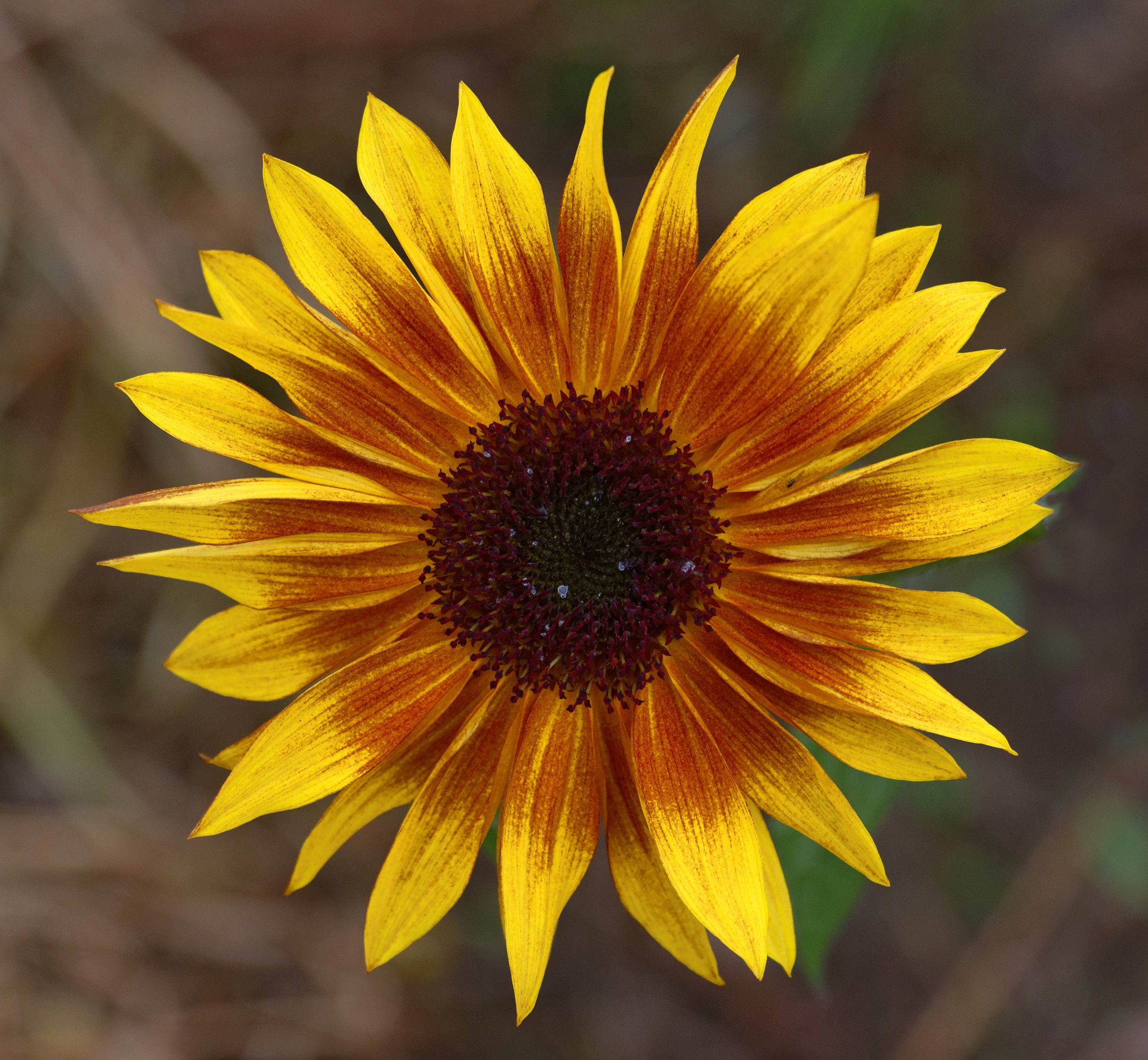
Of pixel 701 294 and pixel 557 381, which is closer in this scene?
pixel 701 294

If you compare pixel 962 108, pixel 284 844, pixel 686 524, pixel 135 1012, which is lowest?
pixel 135 1012

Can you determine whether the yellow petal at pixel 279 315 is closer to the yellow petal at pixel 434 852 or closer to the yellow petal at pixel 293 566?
the yellow petal at pixel 293 566

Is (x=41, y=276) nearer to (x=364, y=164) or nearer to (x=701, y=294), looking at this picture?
(x=364, y=164)

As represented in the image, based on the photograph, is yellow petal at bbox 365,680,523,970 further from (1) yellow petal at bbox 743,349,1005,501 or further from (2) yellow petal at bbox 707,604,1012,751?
(1) yellow petal at bbox 743,349,1005,501

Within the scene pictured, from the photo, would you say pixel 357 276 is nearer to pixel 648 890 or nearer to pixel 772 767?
pixel 772 767

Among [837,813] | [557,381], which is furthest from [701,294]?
[837,813]

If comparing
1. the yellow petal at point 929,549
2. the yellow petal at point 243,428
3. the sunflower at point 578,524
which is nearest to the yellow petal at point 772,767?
the sunflower at point 578,524

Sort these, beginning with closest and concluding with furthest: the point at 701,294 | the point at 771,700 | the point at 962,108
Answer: the point at 701,294, the point at 771,700, the point at 962,108
